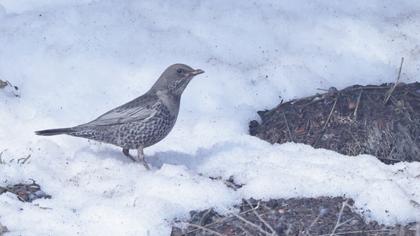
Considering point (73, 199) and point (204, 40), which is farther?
→ point (204, 40)

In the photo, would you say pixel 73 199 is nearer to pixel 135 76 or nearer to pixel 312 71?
pixel 135 76

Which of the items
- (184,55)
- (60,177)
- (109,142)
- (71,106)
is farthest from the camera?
(184,55)

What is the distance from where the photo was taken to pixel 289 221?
644cm

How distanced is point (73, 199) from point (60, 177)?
46cm

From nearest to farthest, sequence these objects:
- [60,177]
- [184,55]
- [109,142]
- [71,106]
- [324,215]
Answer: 1. [324,215]
2. [60,177]
3. [109,142]
4. [71,106]
5. [184,55]

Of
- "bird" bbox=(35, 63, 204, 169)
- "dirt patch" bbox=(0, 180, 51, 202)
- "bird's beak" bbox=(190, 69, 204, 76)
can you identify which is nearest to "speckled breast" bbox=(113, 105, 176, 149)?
"bird" bbox=(35, 63, 204, 169)

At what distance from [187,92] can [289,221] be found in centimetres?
266

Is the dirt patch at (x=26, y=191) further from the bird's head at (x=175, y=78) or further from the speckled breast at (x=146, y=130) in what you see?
the bird's head at (x=175, y=78)

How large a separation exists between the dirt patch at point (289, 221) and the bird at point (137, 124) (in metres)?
1.23

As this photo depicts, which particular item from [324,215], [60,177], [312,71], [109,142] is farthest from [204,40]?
[324,215]

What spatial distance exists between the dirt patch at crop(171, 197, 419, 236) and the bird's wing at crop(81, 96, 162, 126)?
1389 mm

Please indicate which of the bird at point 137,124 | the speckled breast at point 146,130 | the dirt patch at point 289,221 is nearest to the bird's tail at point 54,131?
the bird at point 137,124

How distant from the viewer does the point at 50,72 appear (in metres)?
8.83

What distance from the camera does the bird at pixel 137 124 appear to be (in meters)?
7.68
